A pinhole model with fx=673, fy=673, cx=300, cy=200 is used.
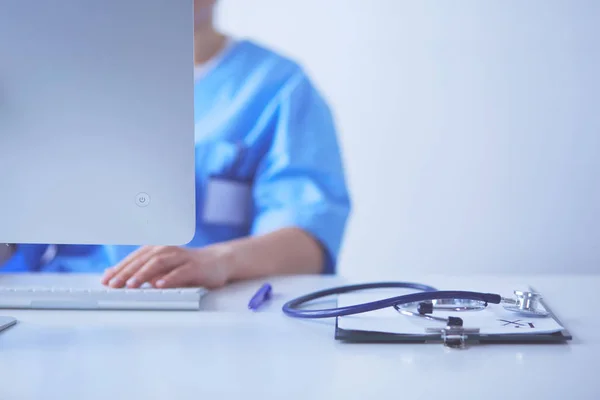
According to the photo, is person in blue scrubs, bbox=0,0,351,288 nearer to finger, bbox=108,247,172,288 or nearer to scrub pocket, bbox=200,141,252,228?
scrub pocket, bbox=200,141,252,228

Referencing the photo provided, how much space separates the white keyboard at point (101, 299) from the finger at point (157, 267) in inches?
1.7

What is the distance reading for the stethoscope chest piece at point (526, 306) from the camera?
2.05 feet

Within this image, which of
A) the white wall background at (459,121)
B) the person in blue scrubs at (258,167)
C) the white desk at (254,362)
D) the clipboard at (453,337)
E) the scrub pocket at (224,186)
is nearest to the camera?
the white desk at (254,362)

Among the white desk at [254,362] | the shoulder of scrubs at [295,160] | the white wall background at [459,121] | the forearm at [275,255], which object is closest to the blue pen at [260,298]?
the white desk at [254,362]

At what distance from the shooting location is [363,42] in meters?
2.41

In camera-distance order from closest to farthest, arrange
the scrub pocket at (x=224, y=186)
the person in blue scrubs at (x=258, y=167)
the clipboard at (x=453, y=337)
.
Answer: the clipboard at (x=453, y=337), the person in blue scrubs at (x=258, y=167), the scrub pocket at (x=224, y=186)

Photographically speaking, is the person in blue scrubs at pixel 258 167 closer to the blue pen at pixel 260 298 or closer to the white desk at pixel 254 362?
the blue pen at pixel 260 298

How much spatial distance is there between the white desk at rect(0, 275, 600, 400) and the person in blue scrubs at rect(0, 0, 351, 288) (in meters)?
0.41

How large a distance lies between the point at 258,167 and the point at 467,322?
77cm

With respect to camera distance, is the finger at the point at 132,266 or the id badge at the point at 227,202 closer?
the finger at the point at 132,266

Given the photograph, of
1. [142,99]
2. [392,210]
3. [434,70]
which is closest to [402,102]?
[434,70]

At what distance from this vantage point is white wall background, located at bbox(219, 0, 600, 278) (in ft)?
7.69

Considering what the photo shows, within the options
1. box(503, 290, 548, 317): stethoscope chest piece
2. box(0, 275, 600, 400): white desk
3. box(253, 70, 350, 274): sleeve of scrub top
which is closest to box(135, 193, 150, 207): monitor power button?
box(0, 275, 600, 400): white desk

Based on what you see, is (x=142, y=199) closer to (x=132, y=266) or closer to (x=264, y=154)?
(x=132, y=266)
